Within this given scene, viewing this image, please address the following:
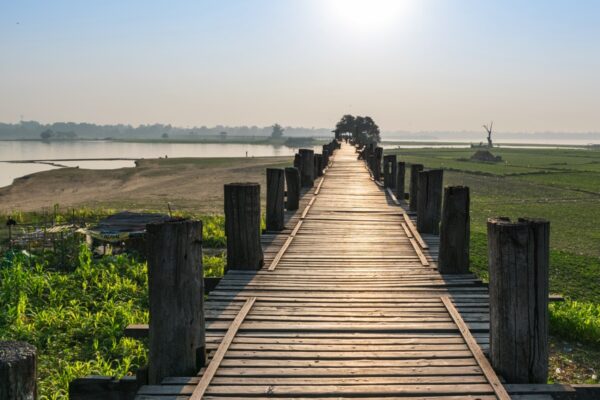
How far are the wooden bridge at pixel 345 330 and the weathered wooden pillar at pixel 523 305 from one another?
0.20 m

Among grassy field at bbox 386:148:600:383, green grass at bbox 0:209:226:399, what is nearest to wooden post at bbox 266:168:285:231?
green grass at bbox 0:209:226:399

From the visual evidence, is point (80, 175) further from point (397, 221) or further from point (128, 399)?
point (128, 399)

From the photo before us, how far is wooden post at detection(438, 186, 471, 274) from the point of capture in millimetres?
6277

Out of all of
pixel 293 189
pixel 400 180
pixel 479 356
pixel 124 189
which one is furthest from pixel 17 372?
pixel 124 189

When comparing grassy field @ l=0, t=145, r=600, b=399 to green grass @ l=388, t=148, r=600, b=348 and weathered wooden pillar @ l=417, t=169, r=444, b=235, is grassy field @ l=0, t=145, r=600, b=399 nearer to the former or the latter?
green grass @ l=388, t=148, r=600, b=348

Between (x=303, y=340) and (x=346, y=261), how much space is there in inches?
109

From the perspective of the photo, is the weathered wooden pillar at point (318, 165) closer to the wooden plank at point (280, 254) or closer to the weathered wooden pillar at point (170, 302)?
the wooden plank at point (280, 254)

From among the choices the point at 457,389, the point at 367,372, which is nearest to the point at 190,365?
the point at 367,372

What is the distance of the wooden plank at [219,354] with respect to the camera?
11.4 feet

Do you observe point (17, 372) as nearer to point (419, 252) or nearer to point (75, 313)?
point (419, 252)

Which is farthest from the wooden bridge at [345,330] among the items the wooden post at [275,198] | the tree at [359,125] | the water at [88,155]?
the tree at [359,125]

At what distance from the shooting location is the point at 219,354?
4.01 metres

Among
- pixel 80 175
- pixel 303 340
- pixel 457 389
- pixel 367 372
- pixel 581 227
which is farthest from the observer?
pixel 80 175

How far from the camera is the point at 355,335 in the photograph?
14.5 ft
